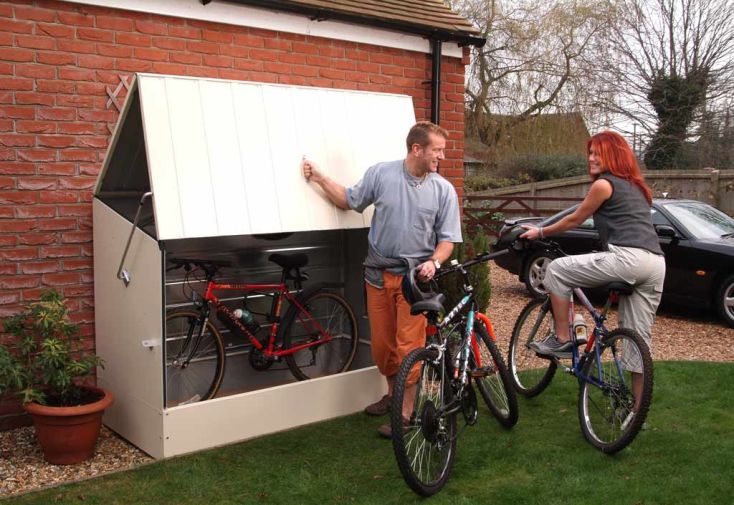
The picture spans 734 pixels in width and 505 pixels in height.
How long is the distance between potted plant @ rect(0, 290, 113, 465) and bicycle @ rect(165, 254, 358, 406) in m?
Result: 0.81

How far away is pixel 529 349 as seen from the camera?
19.7 feet

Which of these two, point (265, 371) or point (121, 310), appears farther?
point (265, 371)

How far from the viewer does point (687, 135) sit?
2564 centimetres

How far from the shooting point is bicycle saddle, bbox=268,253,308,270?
6234 millimetres

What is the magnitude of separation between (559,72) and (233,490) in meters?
25.6

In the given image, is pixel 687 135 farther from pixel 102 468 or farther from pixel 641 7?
pixel 102 468

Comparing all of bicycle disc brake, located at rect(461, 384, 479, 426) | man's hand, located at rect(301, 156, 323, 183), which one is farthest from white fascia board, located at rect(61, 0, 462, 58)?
bicycle disc brake, located at rect(461, 384, 479, 426)

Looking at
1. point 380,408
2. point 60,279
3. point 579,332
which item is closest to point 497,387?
point 579,332

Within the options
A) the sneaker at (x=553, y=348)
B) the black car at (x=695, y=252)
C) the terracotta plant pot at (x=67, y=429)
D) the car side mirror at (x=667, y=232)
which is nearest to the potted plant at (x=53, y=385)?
the terracotta plant pot at (x=67, y=429)

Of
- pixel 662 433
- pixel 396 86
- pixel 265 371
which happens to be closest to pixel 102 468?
pixel 265 371

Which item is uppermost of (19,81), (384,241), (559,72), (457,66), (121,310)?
(559,72)

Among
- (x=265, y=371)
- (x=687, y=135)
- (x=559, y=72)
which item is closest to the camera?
(x=265, y=371)

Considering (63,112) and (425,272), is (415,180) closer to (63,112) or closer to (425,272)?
(425,272)

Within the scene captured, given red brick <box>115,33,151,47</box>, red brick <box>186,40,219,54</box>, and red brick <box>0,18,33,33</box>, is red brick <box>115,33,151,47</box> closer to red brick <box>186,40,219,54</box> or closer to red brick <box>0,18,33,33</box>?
red brick <box>186,40,219,54</box>
